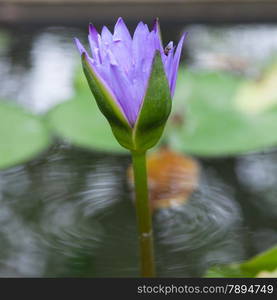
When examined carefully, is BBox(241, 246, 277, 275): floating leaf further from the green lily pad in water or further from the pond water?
the green lily pad in water

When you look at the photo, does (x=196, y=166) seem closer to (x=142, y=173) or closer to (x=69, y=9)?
(x=142, y=173)

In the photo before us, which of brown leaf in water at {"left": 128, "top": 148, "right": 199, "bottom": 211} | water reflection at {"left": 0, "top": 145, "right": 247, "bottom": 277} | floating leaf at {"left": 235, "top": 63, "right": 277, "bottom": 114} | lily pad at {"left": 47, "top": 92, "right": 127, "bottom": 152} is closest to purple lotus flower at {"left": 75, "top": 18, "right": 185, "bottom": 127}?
water reflection at {"left": 0, "top": 145, "right": 247, "bottom": 277}

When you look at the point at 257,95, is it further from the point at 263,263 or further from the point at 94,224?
the point at 263,263

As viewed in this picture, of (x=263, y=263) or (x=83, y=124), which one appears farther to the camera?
(x=83, y=124)

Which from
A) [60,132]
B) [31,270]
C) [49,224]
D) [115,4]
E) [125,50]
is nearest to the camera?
[125,50]

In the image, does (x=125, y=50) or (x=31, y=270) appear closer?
(x=125, y=50)

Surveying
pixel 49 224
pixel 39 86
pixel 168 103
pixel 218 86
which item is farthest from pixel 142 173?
pixel 39 86

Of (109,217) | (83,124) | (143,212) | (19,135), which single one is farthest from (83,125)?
(143,212)
